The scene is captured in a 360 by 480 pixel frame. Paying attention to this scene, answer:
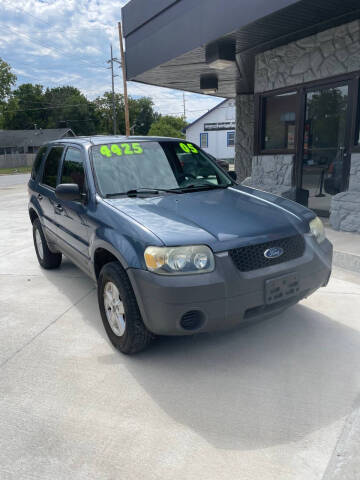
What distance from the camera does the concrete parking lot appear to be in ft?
6.97

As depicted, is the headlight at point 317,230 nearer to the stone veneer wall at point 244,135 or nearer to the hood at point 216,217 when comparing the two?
the hood at point 216,217

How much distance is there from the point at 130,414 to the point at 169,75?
10386 mm

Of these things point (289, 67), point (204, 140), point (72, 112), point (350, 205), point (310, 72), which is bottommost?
point (350, 205)

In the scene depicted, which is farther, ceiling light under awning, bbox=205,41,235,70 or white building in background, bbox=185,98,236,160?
white building in background, bbox=185,98,236,160

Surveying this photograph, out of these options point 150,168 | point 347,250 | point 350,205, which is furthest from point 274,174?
point 150,168

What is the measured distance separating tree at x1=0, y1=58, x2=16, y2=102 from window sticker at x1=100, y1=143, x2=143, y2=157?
220ft

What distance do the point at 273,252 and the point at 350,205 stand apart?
15.3 ft

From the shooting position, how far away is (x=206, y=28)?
7.34m

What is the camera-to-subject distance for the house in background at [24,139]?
234ft

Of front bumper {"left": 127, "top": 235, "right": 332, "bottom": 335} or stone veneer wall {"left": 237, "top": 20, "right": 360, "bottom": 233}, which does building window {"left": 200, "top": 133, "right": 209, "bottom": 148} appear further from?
front bumper {"left": 127, "top": 235, "right": 332, "bottom": 335}

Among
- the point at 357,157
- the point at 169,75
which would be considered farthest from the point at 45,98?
the point at 357,157

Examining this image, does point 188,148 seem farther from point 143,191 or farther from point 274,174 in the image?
point 274,174

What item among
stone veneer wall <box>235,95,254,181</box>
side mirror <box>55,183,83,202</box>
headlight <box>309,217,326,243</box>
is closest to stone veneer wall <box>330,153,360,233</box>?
headlight <box>309,217,326,243</box>

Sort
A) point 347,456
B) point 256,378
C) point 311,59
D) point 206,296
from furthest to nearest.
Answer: point 311,59, point 256,378, point 206,296, point 347,456
